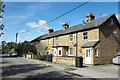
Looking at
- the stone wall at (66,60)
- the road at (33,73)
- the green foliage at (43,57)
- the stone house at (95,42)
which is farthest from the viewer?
the green foliage at (43,57)

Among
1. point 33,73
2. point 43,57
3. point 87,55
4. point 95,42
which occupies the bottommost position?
point 33,73

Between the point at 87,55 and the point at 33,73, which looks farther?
the point at 87,55

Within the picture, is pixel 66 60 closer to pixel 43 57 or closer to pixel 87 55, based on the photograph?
pixel 87 55

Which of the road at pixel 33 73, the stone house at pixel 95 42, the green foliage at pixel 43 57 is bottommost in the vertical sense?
the road at pixel 33 73

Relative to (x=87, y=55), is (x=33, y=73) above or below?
below

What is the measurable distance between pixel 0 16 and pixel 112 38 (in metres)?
17.2

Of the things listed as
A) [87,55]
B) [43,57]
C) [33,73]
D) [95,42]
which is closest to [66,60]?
[87,55]

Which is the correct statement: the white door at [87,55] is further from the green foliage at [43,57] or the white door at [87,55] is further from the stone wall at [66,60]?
the green foliage at [43,57]

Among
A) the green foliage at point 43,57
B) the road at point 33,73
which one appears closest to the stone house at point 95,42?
the green foliage at point 43,57

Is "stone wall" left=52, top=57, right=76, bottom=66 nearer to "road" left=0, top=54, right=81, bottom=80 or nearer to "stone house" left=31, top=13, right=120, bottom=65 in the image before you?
"stone house" left=31, top=13, right=120, bottom=65

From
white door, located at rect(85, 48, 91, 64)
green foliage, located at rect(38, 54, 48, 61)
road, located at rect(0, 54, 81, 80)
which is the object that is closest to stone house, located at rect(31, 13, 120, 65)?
white door, located at rect(85, 48, 91, 64)

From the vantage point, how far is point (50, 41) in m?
28.9

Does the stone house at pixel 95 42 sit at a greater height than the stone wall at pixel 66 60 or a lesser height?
greater

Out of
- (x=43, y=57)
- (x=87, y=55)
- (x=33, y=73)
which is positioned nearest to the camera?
(x=33, y=73)
